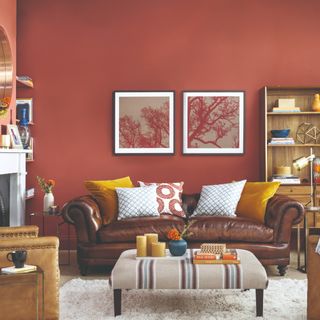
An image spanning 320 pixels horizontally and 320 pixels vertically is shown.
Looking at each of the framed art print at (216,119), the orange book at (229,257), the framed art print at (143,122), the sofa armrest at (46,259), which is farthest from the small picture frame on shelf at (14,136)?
the orange book at (229,257)

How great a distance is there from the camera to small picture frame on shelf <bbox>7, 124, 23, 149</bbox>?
5867 millimetres

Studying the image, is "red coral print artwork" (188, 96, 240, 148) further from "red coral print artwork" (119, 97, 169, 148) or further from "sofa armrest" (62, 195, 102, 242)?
"sofa armrest" (62, 195, 102, 242)

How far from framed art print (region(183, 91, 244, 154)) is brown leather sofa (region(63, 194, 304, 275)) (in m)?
1.54

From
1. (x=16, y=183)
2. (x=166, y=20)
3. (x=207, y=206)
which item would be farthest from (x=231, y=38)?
(x=16, y=183)

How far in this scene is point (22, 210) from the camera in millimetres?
6133

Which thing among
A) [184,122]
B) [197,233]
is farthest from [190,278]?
[184,122]

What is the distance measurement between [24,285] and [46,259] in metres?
0.27

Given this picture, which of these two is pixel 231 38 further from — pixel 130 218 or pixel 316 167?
pixel 130 218

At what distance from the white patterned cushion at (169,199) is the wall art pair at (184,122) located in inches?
34.2

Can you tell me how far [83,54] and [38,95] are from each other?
0.75 metres

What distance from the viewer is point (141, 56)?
6.77 meters

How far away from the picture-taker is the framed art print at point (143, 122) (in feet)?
22.2

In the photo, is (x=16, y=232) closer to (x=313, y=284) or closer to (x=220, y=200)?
(x=313, y=284)

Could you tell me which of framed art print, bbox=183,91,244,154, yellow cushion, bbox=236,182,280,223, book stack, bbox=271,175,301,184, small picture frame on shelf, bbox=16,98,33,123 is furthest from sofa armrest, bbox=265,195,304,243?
small picture frame on shelf, bbox=16,98,33,123
